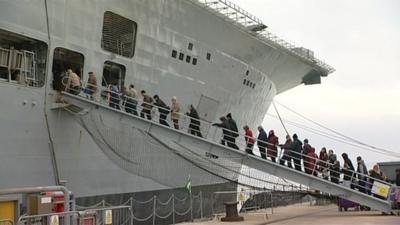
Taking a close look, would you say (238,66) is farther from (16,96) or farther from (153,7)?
(16,96)

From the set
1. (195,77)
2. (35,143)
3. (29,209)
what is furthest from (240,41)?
(29,209)

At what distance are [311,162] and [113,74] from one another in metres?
6.92

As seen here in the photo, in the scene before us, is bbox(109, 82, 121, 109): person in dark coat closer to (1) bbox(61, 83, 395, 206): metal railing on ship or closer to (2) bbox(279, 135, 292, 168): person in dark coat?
(1) bbox(61, 83, 395, 206): metal railing on ship

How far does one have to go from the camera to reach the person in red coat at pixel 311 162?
15.8 m

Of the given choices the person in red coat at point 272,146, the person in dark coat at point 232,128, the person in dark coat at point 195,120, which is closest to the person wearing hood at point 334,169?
the person in red coat at point 272,146

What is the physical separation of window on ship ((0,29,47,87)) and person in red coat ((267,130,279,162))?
716 cm

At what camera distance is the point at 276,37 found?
75.4 feet

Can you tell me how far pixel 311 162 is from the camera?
16141mm

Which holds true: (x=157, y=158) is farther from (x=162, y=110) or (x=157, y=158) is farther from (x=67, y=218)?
(x=67, y=218)

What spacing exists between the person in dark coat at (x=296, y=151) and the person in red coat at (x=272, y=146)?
53 cm

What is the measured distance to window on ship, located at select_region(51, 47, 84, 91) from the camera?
13.0 metres

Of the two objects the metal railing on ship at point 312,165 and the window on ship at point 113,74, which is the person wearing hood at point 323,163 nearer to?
the metal railing on ship at point 312,165

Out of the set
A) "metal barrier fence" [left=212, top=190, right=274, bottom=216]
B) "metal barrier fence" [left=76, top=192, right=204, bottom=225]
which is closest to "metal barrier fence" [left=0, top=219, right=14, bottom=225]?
"metal barrier fence" [left=76, top=192, right=204, bottom=225]

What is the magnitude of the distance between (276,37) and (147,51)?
9.24 meters
